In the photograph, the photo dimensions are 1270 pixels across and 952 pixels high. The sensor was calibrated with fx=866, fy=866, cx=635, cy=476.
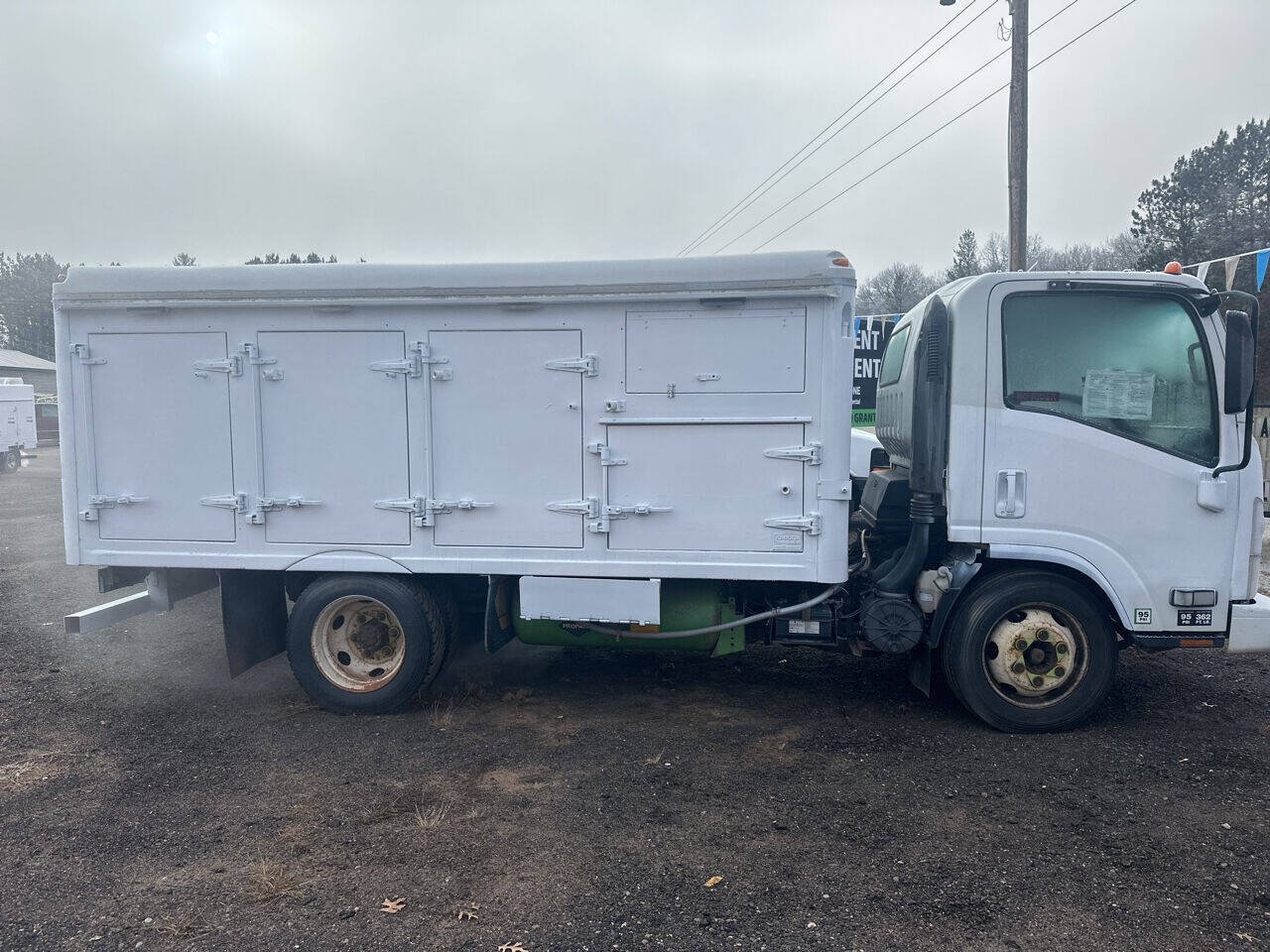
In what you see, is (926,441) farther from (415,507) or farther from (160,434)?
(160,434)

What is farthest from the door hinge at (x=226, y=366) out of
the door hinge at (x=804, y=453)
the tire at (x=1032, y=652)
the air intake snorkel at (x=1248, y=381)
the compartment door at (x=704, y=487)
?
the air intake snorkel at (x=1248, y=381)

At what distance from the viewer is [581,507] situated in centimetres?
520

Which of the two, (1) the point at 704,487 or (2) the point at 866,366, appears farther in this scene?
(2) the point at 866,366

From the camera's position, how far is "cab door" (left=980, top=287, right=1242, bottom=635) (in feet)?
16.1

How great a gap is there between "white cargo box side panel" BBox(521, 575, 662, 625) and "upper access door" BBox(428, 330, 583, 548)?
0.83 ft

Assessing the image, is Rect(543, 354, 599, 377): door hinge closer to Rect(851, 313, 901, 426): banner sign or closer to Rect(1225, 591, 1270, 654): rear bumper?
Rect(1225, 591, 1270, 654): rear bumper

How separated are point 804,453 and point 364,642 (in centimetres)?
308

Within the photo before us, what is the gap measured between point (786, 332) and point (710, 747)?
2.45 m

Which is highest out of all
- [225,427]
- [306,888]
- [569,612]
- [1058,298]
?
[1058,298]

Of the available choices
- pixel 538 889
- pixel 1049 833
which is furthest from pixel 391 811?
pixel 1049 833

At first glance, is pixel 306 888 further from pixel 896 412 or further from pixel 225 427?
pixel 896 412

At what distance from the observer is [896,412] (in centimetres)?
597

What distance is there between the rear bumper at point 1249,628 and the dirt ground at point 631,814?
23.7 inches

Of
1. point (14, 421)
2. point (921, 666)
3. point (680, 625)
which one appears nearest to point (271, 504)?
point (680, 625)
